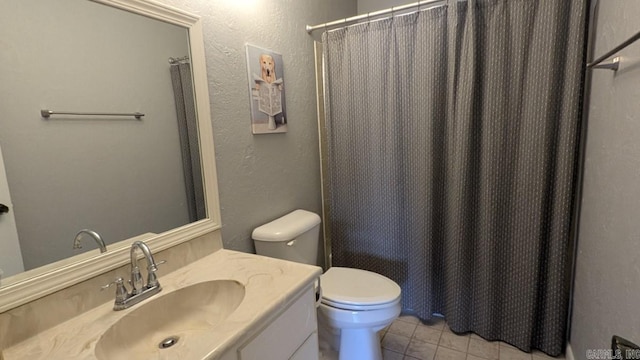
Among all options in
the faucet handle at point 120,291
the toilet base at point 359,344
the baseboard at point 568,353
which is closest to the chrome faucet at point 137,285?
the faucet handle at point 120,291

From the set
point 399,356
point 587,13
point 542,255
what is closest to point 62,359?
point 399,356

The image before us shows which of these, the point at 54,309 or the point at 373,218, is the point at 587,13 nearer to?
the point at 373,218

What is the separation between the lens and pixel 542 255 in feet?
5.20

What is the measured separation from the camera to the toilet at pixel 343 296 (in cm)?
142

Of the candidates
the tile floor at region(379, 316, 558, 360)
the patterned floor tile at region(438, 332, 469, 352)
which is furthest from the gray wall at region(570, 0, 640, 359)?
the patterned floor tile at region(438, 332, 469, 352)

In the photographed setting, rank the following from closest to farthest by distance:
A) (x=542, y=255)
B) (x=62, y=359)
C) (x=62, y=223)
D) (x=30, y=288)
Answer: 1. (x=62, y=359)
2. (x=30, y=288)
3. (x=62, y=223)
4. (x=542, y=255)

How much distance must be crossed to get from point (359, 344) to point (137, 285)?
1032 mm

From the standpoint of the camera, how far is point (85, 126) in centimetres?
97

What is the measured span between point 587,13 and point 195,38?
1.64 metres

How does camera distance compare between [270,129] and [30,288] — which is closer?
[30,288]

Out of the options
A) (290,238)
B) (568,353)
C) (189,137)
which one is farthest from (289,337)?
(568,353)

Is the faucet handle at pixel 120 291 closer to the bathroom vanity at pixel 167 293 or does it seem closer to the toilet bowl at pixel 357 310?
the bathroom vanity at pixel 167 293

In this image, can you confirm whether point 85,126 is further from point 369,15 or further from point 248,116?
point 369,15

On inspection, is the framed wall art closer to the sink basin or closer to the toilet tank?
the toilet tank
